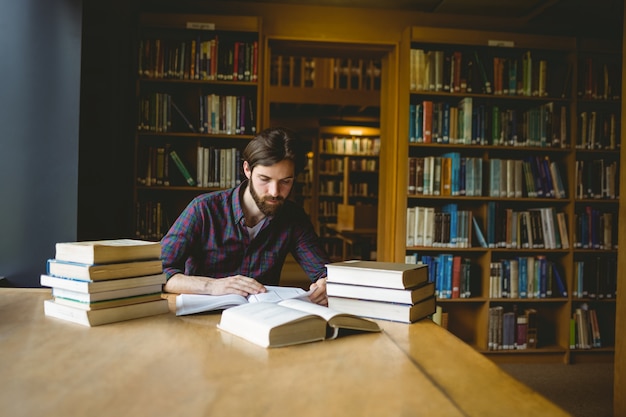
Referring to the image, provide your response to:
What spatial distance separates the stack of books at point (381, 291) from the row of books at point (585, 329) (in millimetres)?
2734

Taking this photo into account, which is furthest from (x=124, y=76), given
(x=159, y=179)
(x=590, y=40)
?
(x=590, y=40)

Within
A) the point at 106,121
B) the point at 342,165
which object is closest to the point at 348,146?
the point at 342,165

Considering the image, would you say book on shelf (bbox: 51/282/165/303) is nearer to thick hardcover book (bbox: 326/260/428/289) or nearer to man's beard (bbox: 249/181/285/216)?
thick hardcover book (bbox: 326/260/428/289)

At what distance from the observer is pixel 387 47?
12.0 feet

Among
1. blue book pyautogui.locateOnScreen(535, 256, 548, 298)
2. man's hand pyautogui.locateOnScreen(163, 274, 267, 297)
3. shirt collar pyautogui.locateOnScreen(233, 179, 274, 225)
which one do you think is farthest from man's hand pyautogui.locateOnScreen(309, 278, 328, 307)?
blue book pyautogui.locateOnScreen(535, 256, 548, 298)

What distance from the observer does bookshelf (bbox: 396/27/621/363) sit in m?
3.46

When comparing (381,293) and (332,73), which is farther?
(332,73)

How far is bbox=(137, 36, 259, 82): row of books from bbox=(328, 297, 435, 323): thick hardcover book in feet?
7.57

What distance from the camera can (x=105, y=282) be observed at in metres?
1.17

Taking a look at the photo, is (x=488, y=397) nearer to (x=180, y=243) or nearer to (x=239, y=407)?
(x=239, y=407)

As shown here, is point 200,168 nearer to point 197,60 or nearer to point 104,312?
point 197,60

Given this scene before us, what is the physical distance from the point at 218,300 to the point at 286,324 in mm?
359

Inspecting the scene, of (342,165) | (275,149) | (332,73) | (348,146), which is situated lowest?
(275,149)

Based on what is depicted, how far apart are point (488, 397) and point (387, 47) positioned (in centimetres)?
323
